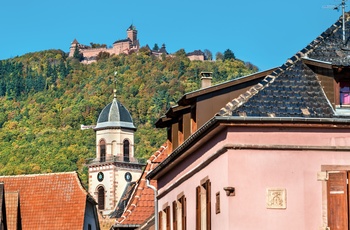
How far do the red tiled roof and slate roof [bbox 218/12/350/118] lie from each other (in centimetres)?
3946

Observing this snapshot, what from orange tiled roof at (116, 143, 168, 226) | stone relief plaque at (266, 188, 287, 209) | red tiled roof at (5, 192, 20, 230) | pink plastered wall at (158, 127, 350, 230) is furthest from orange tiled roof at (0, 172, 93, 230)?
stone relief plaque at (266, 188, 287, 209)

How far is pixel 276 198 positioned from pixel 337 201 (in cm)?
127

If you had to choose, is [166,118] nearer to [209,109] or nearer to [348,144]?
[209,109]

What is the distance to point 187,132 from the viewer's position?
37.8m

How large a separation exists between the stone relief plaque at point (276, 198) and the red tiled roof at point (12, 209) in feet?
132

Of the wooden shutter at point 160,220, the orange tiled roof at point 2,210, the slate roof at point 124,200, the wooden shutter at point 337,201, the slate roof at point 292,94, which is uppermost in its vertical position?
the slate roof at point 124,200

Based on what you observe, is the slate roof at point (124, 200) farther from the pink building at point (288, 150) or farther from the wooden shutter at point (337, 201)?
the wooden shutter at point (337, 201)

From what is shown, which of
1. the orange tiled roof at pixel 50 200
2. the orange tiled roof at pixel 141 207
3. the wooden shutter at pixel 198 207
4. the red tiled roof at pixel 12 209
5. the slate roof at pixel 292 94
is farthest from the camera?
the orange tiled roof at pixel 50 200

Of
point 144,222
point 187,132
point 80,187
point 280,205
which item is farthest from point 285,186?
point 80,187

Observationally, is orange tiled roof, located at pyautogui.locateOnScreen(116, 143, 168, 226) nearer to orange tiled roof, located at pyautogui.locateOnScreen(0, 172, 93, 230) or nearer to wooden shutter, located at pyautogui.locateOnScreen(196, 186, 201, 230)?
wooden shutter, located at pyautogui.locateOnScreen(196, 186, 201, 230)

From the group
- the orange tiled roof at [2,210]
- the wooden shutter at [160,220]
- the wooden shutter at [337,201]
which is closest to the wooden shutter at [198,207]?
the wooden shutter at [337,201]

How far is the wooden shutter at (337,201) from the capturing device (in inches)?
1187

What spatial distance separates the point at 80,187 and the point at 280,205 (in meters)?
44.6

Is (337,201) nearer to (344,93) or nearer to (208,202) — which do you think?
(344,93)
